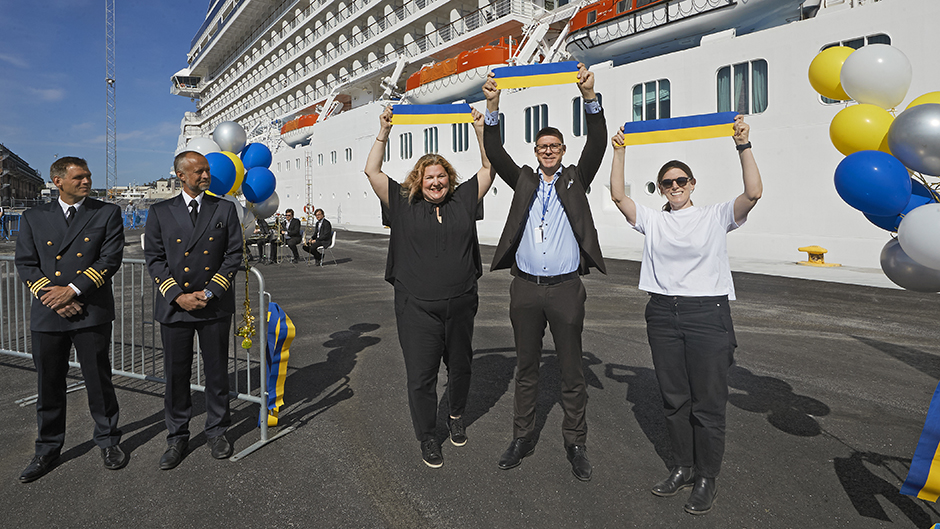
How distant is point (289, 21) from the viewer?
4022 centimetres

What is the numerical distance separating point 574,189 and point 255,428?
2.81 meters

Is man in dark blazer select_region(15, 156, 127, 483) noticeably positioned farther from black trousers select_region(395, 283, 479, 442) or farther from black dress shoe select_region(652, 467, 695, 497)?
black dress shoe select_region(652, 467, 695, 497)

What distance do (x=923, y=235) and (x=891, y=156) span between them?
54cm

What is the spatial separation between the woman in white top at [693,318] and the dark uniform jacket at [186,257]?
2503 mm

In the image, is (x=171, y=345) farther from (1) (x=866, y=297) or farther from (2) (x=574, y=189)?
(1) (x=866, y=297)

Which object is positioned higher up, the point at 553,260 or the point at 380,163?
the point at 380,163

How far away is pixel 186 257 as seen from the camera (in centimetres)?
331

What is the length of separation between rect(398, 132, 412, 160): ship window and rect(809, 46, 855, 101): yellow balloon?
78.3 feet

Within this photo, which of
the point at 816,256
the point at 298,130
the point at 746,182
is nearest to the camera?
the point at 746,182

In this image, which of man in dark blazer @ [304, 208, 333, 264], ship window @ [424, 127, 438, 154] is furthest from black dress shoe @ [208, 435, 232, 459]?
ship window @ [424, 127, 438, 154]

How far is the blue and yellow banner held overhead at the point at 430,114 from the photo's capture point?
381 centimetres

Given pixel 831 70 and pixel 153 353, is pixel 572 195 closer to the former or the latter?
pixel 831 70

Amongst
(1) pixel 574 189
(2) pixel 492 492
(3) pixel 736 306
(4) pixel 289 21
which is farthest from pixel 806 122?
(4) pixel 289 21

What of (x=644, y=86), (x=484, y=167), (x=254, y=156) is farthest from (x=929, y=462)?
(x=644, y=86)
